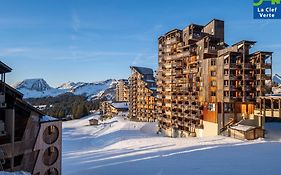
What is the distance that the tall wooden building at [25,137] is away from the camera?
1750 cm

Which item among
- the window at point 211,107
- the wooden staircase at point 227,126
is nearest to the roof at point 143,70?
the window at point 211,107

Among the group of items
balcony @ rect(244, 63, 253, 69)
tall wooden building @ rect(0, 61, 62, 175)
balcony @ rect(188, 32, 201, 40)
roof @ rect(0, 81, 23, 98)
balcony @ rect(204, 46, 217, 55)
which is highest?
balcony @ rect(188, 32, 201, 40)

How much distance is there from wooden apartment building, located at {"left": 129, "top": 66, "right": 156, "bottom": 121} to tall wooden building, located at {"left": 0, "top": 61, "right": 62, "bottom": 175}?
65.7 m

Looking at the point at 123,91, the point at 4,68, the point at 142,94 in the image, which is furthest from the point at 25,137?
the point at 123,91

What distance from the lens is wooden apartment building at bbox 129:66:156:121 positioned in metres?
87.9

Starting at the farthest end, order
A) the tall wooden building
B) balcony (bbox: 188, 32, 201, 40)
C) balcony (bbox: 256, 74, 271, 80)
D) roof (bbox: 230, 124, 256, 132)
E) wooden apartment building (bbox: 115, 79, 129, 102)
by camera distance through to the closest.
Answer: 1. wooden apartment building (bbox: 115, 79, 129, 102)
2. balcony (bbox: 188, 32, 201, 40)
3. balcony (bbox: 256, 74, 271, 80)
4. roof (bbox: 230, 124, 256, 132)
5. the tall wooden building

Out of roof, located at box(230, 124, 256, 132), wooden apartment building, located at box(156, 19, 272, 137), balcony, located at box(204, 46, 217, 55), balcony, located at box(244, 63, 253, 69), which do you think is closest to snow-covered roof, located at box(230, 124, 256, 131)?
roof, located at box(230, 124, 256, 132)

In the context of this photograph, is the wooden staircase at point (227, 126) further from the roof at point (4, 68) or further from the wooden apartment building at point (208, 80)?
the roof at point (4, 68)

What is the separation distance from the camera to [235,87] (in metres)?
44.8

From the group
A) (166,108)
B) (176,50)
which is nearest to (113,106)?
(166,108)

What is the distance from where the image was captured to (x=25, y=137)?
18984 millimetres

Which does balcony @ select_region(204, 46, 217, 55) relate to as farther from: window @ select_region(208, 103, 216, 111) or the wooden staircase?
the wooden staircase

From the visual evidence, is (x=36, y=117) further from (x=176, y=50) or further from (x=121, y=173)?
(x=176, y=50)

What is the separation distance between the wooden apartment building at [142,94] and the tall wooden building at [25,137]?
65687 millimetres
